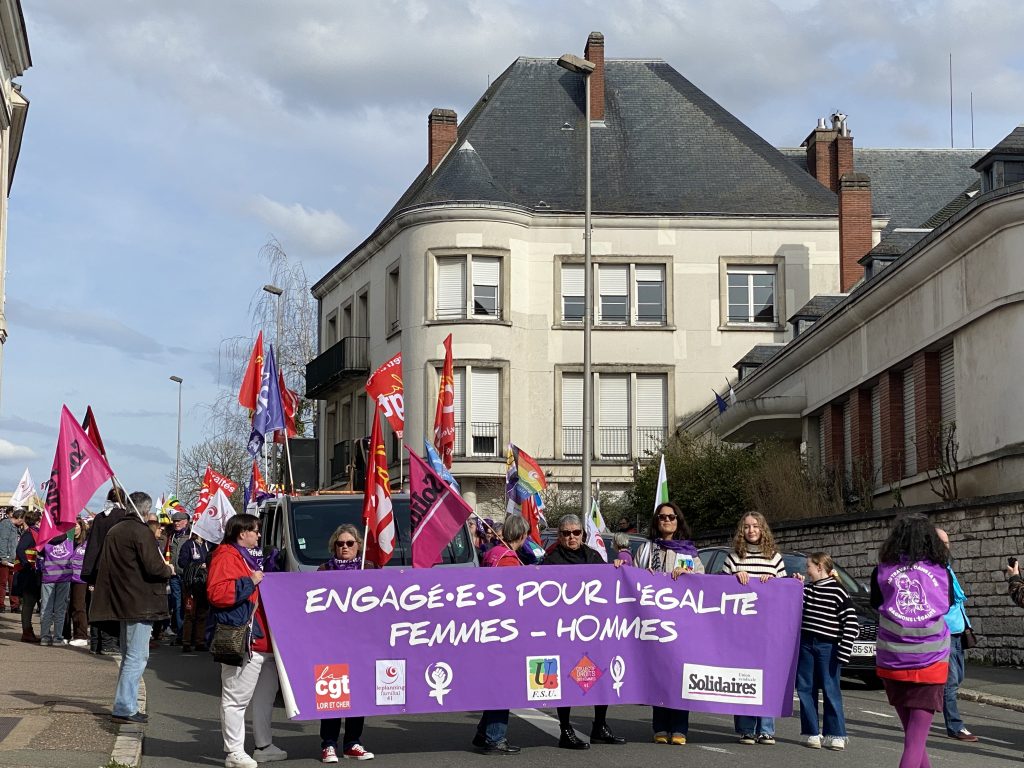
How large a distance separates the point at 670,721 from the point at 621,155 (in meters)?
38.7

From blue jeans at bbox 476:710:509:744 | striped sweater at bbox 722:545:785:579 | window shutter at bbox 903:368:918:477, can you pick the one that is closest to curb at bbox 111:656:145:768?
blue jeans at bbox 476:710:509:744

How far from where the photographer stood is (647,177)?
161ft

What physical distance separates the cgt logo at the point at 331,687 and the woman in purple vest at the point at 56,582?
11.7m

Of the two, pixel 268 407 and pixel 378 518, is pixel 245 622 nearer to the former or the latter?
pixel 378 518

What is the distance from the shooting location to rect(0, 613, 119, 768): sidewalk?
11102mm

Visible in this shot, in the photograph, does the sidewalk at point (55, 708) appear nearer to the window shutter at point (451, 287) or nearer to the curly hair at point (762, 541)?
the curly hair at point (762, 541)

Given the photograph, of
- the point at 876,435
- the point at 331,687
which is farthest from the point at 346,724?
the point at 876,435

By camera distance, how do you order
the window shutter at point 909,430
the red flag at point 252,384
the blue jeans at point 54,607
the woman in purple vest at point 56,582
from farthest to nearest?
the window shutter at point 909,430 → the red flag at point 252,384 → the blue jeans at point 54,607 → the woman in purple vest at point 56,582

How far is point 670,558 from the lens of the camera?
1229cm

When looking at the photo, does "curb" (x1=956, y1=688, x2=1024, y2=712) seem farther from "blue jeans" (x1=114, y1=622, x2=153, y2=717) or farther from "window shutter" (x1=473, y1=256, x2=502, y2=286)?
"window shutter" (x1=473, y1=256, x2=502, y2=286)

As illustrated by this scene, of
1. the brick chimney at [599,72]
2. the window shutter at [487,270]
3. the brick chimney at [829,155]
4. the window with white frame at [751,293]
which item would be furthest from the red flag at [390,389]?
the brick chimney at [829,155]

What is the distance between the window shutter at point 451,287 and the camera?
46.1 meters

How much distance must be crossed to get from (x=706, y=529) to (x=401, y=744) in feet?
69.1

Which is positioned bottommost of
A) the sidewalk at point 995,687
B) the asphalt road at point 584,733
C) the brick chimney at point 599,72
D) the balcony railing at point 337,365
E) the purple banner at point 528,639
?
the asphalt road at point 584,733
